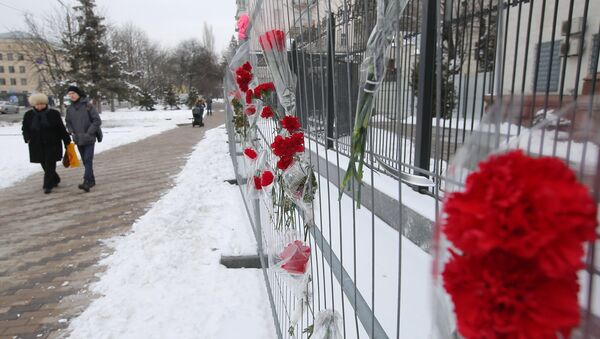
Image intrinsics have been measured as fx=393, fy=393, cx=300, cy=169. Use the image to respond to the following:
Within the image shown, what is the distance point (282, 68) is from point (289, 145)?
0.40 m

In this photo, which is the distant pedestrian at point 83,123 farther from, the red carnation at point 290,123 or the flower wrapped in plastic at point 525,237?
the flower wrapped in plastic at point 525,237

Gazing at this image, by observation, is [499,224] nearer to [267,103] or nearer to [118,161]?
[267,103]

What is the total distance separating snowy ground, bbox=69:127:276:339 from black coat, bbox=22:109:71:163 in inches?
91.0

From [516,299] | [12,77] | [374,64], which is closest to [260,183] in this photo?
[374,64]

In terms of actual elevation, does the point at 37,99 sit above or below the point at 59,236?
above

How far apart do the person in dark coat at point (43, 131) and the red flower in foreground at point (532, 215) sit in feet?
23.8

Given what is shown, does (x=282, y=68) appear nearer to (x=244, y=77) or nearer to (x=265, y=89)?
(x=265, y=89)

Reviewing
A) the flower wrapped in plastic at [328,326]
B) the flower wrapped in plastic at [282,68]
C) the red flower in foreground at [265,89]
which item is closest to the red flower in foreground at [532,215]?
the flower wrapped in plastic at [328,326]

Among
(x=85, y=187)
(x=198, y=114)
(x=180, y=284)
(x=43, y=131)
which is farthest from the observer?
(x=198, y=114)

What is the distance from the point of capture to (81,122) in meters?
6.49

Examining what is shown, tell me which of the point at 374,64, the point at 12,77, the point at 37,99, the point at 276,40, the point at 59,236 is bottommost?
the point at 59,236

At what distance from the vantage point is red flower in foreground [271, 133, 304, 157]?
5.51 feet

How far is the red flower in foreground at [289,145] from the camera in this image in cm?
168

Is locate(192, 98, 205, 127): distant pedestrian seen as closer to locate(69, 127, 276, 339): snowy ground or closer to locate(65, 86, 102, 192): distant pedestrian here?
locate(65, 86, 102, 192): distant pedestrian
